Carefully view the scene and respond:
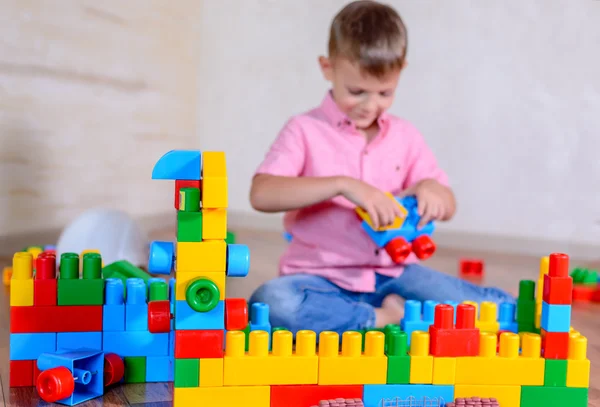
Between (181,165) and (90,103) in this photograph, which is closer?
(181,165)

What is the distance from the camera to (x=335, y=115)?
125cm

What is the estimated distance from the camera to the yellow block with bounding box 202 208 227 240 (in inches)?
29.4

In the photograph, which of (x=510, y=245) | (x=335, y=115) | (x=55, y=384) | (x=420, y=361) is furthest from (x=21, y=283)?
(x=510, y=245)

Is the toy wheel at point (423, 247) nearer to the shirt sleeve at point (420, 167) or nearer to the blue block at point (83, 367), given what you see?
the shirt sleeve at point (420, 167)

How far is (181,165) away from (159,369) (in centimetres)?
28

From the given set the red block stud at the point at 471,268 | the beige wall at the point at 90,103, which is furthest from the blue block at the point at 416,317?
the beige wall at the point at 90,103

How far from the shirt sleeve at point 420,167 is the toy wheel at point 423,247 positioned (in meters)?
0.19

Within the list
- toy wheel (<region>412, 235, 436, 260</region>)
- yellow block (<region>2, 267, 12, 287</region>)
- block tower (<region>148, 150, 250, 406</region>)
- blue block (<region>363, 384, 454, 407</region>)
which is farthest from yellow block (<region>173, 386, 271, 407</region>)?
yellow block (<region>2, 267, 12, 287</region>)

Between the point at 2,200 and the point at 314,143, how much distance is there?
76 cm

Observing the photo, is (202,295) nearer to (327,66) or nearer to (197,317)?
(197,317)

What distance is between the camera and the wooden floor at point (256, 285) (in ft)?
2.78

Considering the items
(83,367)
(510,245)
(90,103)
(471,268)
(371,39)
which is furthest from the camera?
(510,245)

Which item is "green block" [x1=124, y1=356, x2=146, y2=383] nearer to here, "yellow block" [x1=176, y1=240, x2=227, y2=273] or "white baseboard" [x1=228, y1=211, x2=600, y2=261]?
"yellow block" [x1=176, y1=240, x2=227, y2=273]

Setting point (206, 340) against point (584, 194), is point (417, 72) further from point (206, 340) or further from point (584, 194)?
point (206, 340)
